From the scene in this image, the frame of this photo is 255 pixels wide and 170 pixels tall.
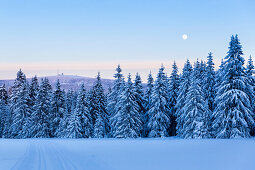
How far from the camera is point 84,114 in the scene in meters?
45.1

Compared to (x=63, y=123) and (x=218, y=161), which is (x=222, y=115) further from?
(x=63, y=123)

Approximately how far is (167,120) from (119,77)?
45.4 feet

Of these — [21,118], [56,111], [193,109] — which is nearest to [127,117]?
[193,109]

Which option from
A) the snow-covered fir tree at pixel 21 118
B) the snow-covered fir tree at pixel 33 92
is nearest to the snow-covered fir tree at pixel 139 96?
the snow-covered fir tree at pixel 21 118

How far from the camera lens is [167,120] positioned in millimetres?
39938

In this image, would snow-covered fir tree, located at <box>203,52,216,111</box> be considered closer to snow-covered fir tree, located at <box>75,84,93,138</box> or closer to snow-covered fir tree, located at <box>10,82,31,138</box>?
snow-covered fir tree, located at <box>75,84,93,138</box>

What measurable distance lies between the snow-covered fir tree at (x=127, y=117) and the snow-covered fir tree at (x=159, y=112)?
280 centimetres

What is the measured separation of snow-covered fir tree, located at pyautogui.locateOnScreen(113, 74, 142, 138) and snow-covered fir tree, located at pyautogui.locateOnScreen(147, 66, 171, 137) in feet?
9.17

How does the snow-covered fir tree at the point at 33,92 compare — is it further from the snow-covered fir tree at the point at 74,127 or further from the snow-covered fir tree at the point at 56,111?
the snow-covered fir tree at the point at 74,127

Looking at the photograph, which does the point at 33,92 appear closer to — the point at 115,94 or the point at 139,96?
the point at 115,94

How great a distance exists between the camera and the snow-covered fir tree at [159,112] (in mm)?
38938

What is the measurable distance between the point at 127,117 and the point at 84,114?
11.7m

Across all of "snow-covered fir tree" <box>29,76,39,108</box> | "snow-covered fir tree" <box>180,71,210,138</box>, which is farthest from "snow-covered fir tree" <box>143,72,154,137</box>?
"snow-covered fir tree" <box>29,76,39,108</box>

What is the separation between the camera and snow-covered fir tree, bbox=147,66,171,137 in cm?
3894
